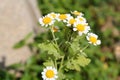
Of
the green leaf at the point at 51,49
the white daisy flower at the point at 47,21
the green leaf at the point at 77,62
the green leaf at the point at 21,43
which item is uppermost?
the green leaf at the point at 21,43

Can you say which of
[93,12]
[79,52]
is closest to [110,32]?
[93,12]

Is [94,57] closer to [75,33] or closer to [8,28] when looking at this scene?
[8,28]

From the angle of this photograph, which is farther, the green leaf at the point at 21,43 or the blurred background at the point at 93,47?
the green leaf at the point at 21,43

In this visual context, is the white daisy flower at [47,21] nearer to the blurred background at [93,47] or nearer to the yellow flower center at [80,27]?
the yellow flower center at [80,27]

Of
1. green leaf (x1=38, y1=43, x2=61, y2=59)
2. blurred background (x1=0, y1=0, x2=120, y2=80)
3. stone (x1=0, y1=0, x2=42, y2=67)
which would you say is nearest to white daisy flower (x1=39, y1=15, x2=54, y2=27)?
green leaf (x1=38, y1=43, x2=61, y2=59)

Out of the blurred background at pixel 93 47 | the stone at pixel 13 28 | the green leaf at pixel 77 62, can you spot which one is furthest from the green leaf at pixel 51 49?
the stone at pixel 13 28

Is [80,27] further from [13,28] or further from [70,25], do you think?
[13,28]
